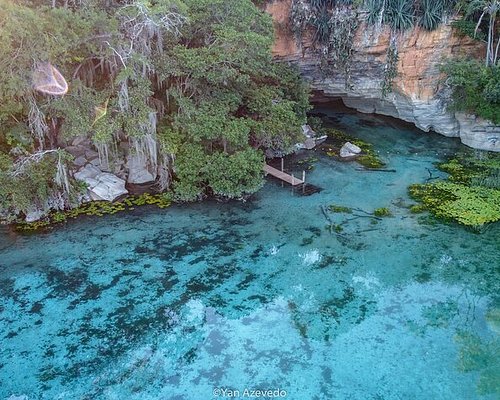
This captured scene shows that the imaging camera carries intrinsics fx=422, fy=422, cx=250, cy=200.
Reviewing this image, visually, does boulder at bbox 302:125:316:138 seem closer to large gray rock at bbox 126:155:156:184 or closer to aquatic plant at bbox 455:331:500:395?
large gray rock at bbox 126:155:156:184

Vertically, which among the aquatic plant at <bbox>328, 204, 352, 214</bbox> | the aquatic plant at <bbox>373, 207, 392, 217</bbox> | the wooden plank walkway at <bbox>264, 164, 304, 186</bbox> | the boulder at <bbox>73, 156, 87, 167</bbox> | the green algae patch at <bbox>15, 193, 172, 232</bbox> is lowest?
the green algae patch at <bbox>15, 193, 172, 232</bbox>

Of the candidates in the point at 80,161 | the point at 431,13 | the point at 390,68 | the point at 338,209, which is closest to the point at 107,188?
the point at 80,161

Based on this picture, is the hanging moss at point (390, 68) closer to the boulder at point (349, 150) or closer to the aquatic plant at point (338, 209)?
the boulder at point (349, 150)

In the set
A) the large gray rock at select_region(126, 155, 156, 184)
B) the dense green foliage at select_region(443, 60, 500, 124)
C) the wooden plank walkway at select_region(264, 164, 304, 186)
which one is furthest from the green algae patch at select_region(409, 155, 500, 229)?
the large gray rock at select_region(126, 155, 156, 184)

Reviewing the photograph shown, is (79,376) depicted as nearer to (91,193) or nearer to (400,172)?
(91,193)

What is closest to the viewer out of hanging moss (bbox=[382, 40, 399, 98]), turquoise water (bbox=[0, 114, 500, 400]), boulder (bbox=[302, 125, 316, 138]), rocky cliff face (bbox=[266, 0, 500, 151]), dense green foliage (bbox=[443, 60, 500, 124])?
turquoise water (bbox=[0, 114, 500, 400])

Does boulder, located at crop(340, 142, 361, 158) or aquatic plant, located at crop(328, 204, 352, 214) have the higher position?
boulder, located at crop(340, 142, 361, 158)
